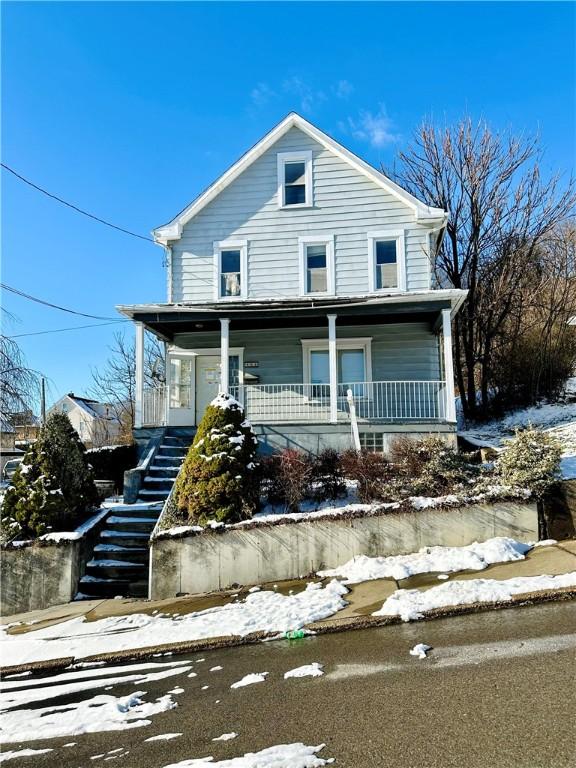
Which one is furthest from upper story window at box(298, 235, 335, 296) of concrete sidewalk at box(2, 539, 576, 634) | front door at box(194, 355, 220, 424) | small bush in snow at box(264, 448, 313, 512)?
concrete sidewalk at box(2, 539, 576, 634)

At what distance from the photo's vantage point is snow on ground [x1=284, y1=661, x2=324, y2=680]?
446cm

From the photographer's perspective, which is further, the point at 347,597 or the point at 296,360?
the point at 296,360

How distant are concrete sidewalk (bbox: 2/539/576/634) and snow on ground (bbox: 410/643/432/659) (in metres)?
1.08

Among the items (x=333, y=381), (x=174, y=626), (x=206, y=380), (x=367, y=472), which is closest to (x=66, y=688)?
(x=174, y=626)

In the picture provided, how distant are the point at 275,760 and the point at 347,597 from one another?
11.3ft

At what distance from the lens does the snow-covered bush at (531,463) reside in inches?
309

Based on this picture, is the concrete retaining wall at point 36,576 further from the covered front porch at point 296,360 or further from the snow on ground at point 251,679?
the covered front porch at point 296,360

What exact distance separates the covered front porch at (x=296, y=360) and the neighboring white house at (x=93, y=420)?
22.6m

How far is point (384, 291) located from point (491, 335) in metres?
6.07

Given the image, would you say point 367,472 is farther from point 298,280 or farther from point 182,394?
point 182,394

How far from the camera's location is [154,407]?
46.9 feet

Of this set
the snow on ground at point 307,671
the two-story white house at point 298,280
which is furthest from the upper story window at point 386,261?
the snow on ground at point 307,671

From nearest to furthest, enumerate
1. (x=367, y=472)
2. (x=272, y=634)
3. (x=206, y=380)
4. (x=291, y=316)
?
(x=272, y=634)
(x=367, y=472)
(x=291, y=316)
(x=206, y=380)

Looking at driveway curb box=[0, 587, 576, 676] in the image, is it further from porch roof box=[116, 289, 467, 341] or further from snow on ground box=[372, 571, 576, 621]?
porch roof box=[116, 289, 467, 341]
